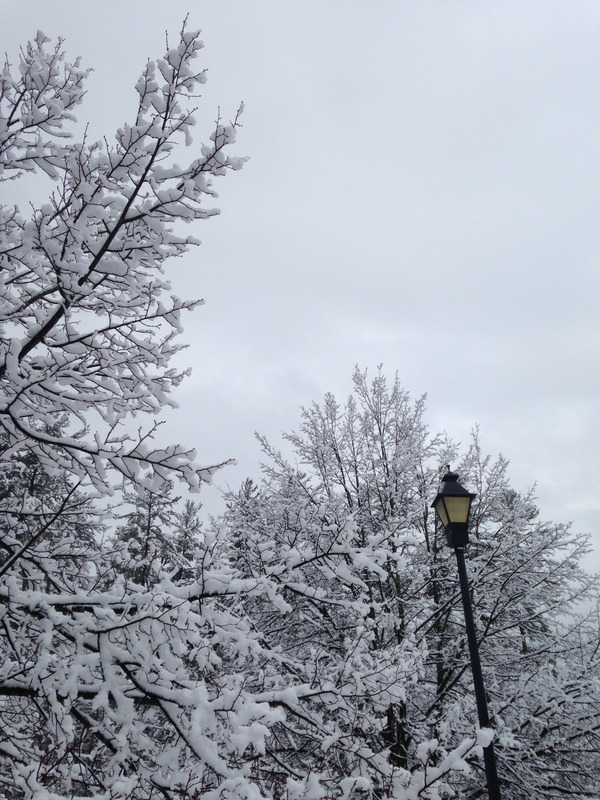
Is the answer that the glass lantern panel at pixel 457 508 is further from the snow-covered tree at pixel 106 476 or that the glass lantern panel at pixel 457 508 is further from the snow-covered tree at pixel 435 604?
the snow-covered tree at pixel 106 476

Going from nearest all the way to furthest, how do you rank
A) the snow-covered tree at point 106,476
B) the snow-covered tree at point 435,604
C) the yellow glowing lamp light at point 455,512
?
the snow-covered tree at point 106,476 < the yellow glowing lamp light at point 455,512 < the snow-covered tree at point 435,604

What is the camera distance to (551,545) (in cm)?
775

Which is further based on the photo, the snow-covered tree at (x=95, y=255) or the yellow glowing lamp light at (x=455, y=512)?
the yellow glowing lamp light at (x=455, y=512)

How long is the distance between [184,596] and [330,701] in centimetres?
106

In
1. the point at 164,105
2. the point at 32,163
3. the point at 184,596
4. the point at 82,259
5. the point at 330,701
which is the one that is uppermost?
the point at 32,163

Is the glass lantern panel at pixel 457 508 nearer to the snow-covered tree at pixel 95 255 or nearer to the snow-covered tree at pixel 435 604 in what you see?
the snow-covered tree at pixel 435 604

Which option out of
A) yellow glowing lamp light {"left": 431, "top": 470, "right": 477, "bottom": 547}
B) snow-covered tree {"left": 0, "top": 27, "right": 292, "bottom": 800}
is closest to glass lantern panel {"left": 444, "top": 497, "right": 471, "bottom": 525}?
yellow glowing lamp light {"left": 431, "top": 470, "right": 477, "bottom": 547}

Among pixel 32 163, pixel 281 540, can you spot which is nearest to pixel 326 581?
pixel 281 540

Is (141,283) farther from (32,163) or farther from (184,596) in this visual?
(184,596)

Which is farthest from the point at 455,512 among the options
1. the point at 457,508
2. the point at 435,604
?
the point at 435,604

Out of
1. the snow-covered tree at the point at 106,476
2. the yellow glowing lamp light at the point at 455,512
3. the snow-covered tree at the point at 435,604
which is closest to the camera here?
the snow-covered tree at the point at 106,476

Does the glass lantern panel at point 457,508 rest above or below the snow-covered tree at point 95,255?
below

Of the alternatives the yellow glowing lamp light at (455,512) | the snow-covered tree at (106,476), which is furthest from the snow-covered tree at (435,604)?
the snow-covered tree at (106,476)

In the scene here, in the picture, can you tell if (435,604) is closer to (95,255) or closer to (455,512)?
(455,512)
